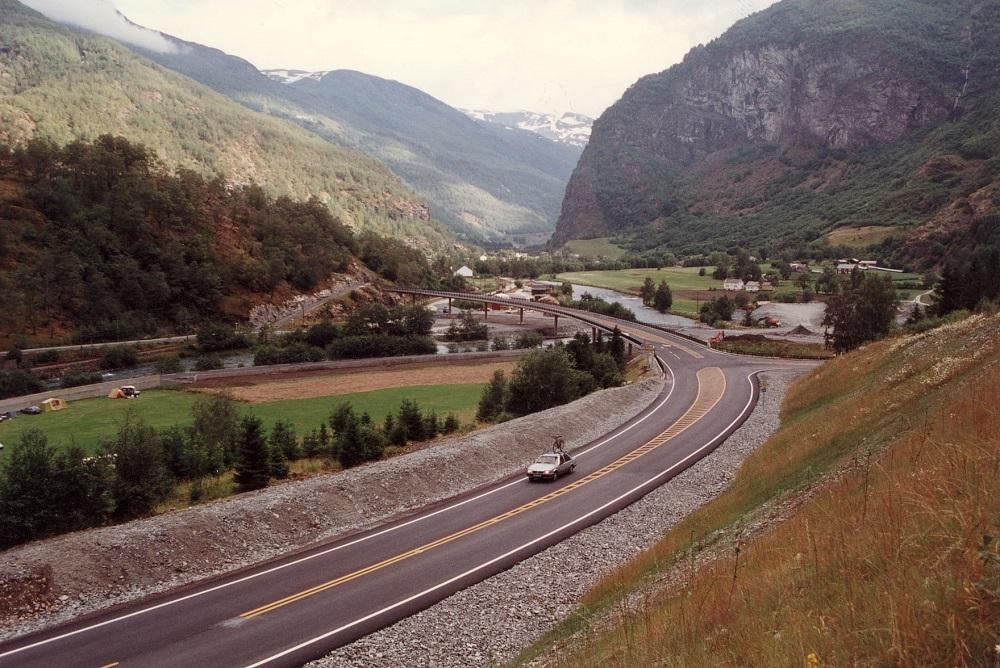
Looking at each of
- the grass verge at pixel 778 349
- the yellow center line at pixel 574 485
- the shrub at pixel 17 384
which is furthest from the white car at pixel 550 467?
the shrub at pixel 17 384

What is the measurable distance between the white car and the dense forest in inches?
3499

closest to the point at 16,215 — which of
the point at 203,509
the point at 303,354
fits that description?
the point at 303,354

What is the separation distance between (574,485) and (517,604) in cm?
1248

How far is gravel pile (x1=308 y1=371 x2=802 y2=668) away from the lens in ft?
50.4

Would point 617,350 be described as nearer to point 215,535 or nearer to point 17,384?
point 215,535

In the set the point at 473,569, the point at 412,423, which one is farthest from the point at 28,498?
the point at 412,423

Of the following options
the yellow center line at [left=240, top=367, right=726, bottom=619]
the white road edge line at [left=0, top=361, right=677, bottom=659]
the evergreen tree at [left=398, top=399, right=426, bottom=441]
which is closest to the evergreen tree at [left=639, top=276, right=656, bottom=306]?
the yellow center line at [left=240, top=367, right=726, bottom=619]

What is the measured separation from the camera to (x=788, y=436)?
30.1 m

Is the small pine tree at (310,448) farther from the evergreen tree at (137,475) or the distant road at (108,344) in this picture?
the distant road at (108,344)

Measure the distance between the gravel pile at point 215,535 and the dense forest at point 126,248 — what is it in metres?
84.5

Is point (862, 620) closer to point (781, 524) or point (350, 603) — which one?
point (781, 524)

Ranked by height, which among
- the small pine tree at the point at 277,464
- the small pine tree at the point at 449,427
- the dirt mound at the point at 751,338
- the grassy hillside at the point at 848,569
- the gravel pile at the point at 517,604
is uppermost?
the grassy hillside at the point at 848,569

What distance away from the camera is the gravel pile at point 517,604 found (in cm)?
1536

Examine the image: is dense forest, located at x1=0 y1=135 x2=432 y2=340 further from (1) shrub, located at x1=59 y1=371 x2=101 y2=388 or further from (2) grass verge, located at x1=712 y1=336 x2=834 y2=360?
(2) grass verge, located at x1=712 y1=336 x2=834 y2=360
